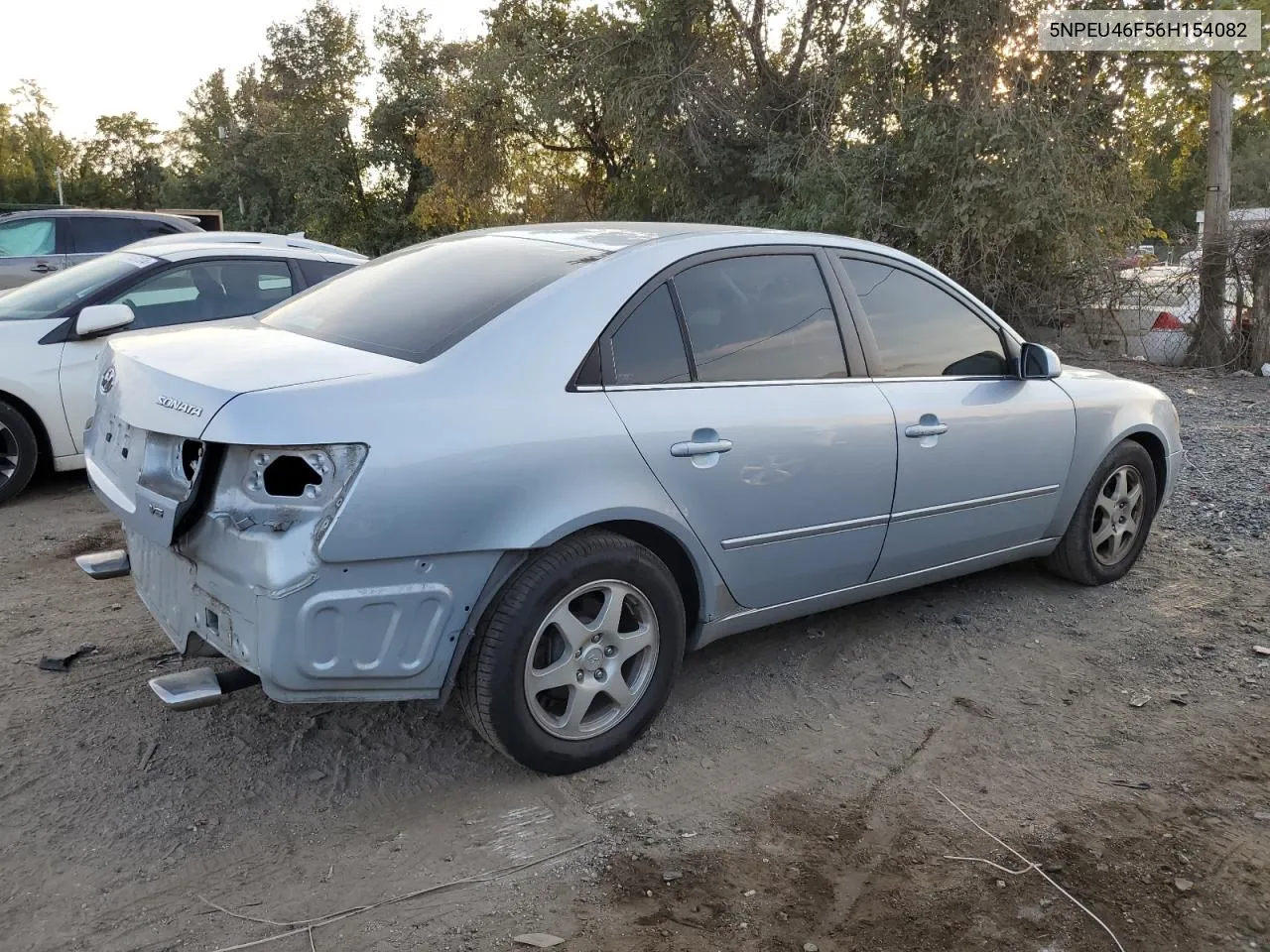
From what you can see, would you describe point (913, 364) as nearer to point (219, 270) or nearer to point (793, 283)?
point (793, 283)

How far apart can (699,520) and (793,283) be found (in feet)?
3.54

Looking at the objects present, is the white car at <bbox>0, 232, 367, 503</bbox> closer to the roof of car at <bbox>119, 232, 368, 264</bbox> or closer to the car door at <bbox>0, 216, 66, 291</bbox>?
the roof of car at <bbox>119, 232, 368, 264</bbox>

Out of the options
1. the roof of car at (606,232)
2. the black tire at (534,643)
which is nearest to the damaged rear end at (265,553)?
the black tire at (534,643)

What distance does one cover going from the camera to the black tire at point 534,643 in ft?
10.0

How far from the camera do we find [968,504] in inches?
171

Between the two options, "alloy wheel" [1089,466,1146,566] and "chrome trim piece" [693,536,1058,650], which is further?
"alloy wheel" [1089,466,1146,566]

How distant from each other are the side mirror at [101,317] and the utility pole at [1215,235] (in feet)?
37.9

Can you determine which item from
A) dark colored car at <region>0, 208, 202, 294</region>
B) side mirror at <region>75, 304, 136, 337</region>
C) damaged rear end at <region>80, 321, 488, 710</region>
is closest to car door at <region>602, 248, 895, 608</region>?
damaged rear end at <region>80, 321, 488, 710</region>

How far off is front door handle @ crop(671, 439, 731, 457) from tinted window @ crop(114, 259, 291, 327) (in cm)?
439

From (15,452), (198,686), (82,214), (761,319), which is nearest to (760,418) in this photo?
(761,319)

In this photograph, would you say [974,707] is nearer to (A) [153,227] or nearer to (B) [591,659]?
(B) [591,659]

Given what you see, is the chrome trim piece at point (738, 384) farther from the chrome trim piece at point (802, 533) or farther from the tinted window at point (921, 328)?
the chrome trim piece at point (802, 533)

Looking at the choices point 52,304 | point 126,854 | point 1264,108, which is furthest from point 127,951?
point 1264,108

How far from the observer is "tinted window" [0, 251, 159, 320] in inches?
256
